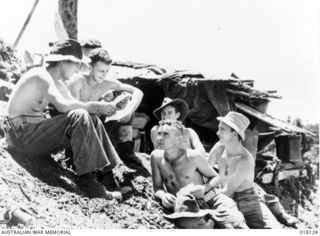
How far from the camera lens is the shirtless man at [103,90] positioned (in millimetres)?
4508

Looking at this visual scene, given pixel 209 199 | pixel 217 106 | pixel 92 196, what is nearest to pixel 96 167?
pixel 92 196

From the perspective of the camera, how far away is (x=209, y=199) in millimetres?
4152

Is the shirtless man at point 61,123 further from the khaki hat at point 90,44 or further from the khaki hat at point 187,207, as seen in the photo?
the khaki hat at point 90,44

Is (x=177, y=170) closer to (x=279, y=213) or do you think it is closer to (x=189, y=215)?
(x=189, y=215)

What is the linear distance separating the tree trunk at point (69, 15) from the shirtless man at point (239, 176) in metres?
5.21

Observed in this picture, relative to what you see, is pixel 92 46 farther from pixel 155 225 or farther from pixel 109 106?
pixel 155 225

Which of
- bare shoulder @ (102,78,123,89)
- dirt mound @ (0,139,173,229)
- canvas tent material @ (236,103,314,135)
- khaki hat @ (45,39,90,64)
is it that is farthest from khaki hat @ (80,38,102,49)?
canvas tent material @ (236,103,314,135)

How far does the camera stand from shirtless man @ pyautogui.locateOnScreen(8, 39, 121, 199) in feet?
12.3

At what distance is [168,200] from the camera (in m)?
3.95

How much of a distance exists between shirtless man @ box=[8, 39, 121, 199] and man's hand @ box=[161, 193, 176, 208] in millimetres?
522

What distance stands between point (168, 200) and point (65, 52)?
6.01 ft

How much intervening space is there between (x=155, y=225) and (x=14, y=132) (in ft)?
5.47

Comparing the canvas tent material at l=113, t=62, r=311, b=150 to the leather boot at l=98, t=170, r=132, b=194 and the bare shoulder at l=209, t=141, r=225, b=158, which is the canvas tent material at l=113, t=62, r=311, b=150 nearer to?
the bare shoulder at l=209, t=141, r=225, b=158


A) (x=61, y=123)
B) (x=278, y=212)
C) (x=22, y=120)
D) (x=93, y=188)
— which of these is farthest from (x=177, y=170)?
(x=278, y=212)
